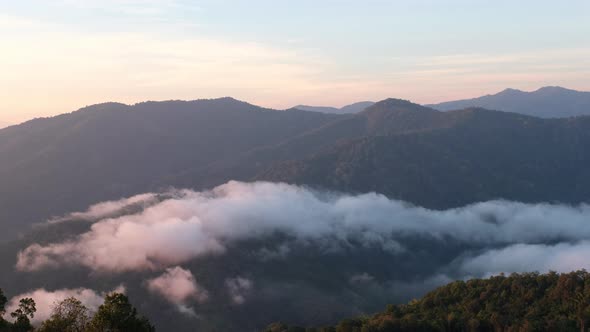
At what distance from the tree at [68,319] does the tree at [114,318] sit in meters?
2.19

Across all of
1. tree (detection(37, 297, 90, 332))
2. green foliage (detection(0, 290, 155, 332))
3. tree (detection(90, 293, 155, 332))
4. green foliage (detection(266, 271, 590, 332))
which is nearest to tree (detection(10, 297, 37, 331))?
green foliage (detection(0, 290, 155, 332))

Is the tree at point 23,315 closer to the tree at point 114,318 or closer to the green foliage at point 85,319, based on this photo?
the green foliage at point 85,319

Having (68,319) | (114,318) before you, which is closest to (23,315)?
(68,319)

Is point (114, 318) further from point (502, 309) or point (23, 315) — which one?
point (502, 309)

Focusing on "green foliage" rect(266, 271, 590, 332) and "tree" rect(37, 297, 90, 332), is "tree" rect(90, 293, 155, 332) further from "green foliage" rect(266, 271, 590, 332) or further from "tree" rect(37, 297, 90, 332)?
"green foliage" rect(266, 271, 590, 332)

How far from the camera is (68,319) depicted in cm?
5450

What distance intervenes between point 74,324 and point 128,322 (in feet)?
20.0

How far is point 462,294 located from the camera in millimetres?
116750

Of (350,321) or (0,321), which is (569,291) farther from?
(0,321)

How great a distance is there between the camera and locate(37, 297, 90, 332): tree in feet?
176

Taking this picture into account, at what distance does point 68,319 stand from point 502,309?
75074mm

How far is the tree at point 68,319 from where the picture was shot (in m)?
53.6

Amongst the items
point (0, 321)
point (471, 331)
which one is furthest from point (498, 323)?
point (0, 321)

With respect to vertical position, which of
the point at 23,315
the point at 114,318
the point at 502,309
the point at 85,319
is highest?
the point at 114,318
